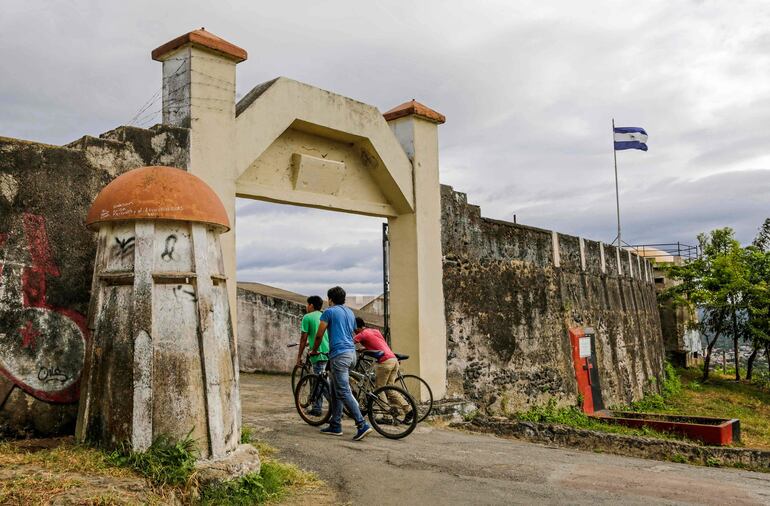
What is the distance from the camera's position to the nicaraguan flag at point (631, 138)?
2270 cm

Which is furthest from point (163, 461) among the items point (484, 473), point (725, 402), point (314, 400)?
point (725, 402)

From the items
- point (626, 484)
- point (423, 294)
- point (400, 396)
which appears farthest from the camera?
point (423, 294)

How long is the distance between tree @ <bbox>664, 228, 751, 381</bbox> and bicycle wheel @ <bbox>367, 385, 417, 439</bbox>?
1896 centimetres

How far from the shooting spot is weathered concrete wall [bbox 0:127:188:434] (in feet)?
17.7

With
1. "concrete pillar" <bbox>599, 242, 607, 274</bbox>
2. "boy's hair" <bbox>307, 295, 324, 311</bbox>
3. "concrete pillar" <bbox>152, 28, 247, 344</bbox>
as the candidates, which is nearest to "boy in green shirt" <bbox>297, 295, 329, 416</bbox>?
"boy's hair" <bbox>307, 295, 324, 311</bbox>

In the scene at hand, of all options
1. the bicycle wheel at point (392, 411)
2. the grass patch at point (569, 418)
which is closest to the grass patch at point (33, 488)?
the bicycle wheel at point (392, 411)

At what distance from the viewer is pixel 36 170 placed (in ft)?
18.8

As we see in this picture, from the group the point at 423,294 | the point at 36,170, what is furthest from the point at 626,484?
the point at 36,170

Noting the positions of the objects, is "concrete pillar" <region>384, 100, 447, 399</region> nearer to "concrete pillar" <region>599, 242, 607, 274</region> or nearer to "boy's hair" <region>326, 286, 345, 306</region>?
"boy's hair" <region>326, 286, 345, 306</region>

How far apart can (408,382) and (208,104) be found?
15.5ft

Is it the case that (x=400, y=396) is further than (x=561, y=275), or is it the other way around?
(x=561, y=275)

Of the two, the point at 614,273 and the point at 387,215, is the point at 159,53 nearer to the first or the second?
the point at 387,215

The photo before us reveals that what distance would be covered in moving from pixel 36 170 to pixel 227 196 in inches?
74.8

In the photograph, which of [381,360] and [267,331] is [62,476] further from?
[267,331]
